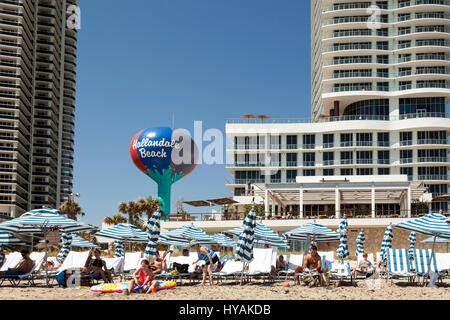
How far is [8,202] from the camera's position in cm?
7550

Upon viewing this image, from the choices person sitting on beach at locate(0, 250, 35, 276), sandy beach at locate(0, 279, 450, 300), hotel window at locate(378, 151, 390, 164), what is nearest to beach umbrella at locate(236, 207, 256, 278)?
sandy beach at locate(0, 279, 450, 300)

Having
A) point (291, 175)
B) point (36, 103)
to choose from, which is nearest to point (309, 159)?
point (291, 175)

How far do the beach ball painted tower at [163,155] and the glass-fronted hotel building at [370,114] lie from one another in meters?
7.96

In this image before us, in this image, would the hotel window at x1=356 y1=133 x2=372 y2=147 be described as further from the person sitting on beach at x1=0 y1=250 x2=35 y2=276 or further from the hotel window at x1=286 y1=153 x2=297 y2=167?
the person sitting on beach at x1=0 y1=250 x2=35 y2=276

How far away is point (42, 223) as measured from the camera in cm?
1450

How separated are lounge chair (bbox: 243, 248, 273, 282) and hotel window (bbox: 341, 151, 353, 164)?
148 ft

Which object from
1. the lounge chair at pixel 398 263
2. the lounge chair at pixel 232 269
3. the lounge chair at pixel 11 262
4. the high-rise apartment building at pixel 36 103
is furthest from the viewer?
the high-rise apartment building at pixel 36 103

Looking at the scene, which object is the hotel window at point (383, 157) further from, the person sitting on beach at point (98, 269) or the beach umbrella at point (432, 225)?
the person sitting on beach at point (98, 269)

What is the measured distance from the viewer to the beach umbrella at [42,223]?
47.9ft

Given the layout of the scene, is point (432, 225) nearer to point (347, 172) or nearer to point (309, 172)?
point (347, 172)

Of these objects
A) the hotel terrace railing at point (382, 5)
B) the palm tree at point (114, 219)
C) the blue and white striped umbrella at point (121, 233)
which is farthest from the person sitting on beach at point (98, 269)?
the hotel terrace railing at point (382, 5)

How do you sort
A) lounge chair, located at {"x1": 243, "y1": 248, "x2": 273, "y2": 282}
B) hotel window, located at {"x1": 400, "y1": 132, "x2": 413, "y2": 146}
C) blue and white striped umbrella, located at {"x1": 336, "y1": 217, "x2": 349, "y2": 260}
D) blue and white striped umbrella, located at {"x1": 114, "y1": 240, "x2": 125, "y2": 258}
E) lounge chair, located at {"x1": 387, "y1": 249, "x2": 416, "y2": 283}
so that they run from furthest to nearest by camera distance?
hotel window, located at {"x1": 400, "y1": 132, "x2": 413, "y2": 146} < blue and white striped umbrella, located at {"x1": 114, "y1": 240, "x2": 125, "y2": 258} < blue and white striped umbrella, located at {"x1": 336, "y1": 217, "x2": 349, "y2": 260} < lounge chair, located at {"x1": 243, "y1": 248, "x2": 273, "y2": 282} < lounge chair, located at {"x1": 387, "y1": 249, "x2": 416, "y2": 283}

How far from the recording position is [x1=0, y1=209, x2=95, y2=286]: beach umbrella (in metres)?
14.6

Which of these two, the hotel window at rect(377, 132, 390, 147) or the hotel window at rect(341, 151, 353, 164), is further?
the hotel window at rect(377, 132, 390, 147)
